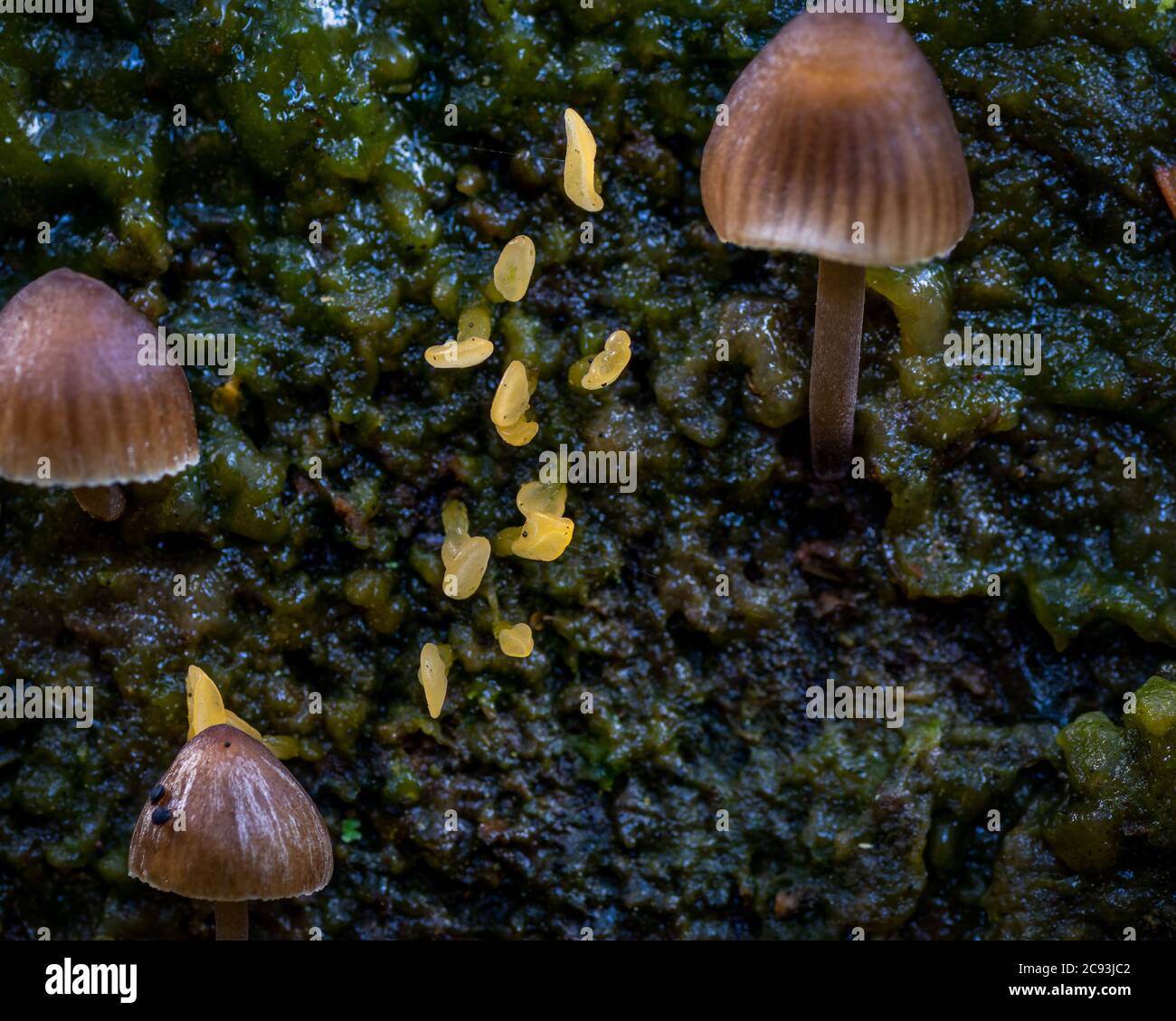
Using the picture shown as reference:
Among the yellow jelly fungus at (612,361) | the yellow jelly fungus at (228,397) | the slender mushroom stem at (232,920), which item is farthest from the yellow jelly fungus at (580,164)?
the slender mushroom stem at (232,920)

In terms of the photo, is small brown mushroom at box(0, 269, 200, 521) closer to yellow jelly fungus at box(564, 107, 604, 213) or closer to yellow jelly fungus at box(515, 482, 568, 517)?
yellow jelly fungus at box(515, 482, 568, 517)

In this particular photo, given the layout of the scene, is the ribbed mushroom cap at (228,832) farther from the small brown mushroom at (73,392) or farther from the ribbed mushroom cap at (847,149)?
the ribbed mushroom cap at (847,149)

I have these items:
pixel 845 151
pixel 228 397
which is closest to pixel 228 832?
pixel 228 397

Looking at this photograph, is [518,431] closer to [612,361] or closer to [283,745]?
[612,361]

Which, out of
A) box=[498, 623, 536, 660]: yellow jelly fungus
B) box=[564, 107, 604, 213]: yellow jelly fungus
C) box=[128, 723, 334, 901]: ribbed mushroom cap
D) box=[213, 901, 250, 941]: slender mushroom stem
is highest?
box=[564, 107, 604, 213]: yellow jelly fungus

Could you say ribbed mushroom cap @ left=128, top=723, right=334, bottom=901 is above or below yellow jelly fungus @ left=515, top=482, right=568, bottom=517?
below

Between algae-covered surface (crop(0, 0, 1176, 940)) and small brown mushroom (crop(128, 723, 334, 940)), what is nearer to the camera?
small brown mushroom (crop(128, 723, 334, 940))

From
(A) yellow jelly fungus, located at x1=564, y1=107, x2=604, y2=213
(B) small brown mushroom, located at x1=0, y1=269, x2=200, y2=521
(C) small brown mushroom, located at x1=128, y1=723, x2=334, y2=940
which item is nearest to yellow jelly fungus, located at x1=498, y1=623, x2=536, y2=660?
(C) small brown mushroom, located at x1=128, y1=723, x2=334, y2=940
